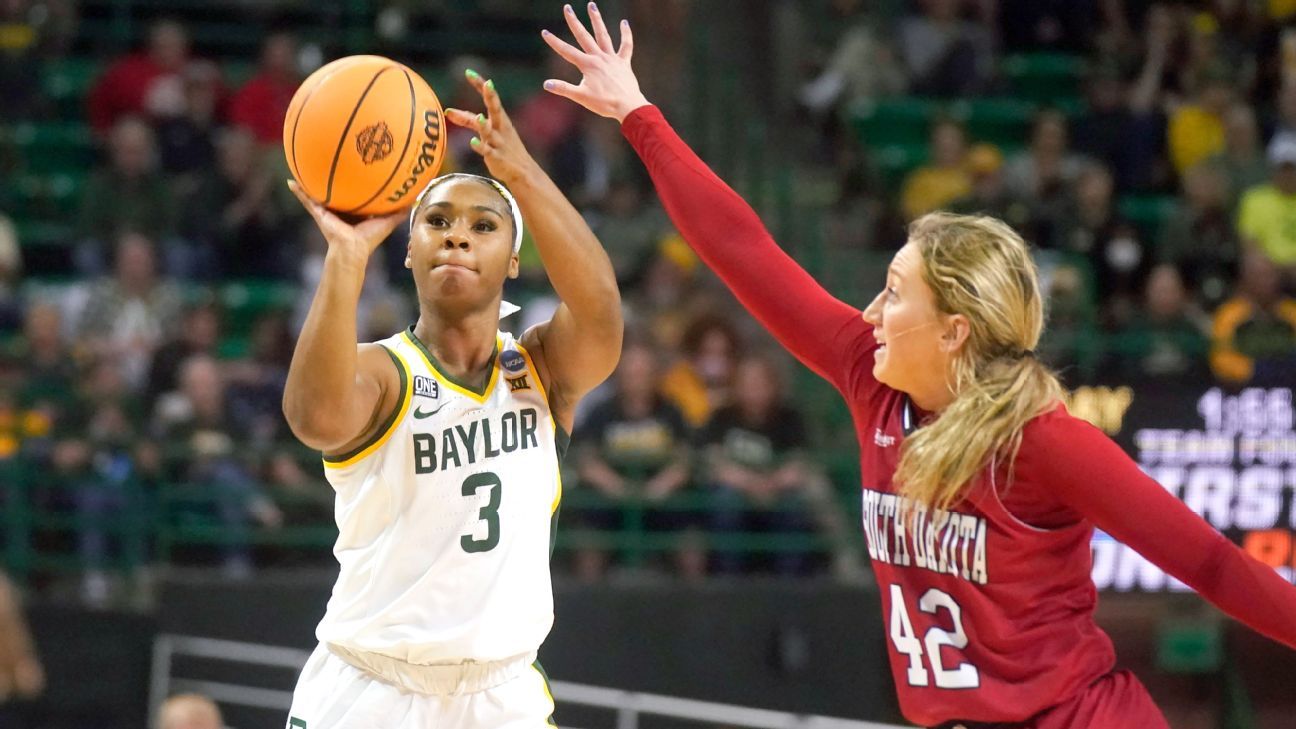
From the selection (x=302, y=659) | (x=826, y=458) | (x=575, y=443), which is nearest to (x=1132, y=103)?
(x=826, y=458)

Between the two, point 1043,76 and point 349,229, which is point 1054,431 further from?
point 1043,76

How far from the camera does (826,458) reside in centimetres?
1002

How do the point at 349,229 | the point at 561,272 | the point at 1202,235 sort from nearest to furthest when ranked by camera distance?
the point at 349,229 → the point at 561,272 → the point at 1202,235

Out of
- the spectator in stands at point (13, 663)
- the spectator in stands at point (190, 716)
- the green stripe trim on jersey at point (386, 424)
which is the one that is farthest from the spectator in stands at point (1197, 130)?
the green stripe trim on jersey at point (386, 424)

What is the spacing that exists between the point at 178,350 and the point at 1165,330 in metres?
6.14

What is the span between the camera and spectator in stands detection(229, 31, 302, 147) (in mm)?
12406

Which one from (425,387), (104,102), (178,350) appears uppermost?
(104,102)

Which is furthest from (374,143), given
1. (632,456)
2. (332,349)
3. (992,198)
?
(992,198)

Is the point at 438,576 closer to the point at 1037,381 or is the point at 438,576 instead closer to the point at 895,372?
the point at 895,372

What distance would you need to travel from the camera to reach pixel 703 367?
10492 millimetres

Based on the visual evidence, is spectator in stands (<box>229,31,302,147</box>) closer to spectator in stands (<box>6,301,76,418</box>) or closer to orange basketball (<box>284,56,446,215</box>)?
spectator in stands (<box>6,301,76,418</box>)

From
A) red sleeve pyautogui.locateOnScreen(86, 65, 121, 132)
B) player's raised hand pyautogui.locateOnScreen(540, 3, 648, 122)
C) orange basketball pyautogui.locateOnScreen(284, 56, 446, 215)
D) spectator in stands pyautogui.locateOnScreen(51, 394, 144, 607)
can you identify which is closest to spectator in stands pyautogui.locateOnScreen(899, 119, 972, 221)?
spectator in stands pyautogui.locateOnScreen(51, 394, 144, 607)

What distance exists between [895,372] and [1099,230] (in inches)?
334

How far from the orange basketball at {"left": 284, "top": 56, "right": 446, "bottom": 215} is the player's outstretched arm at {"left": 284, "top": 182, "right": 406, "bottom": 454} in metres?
0.07
